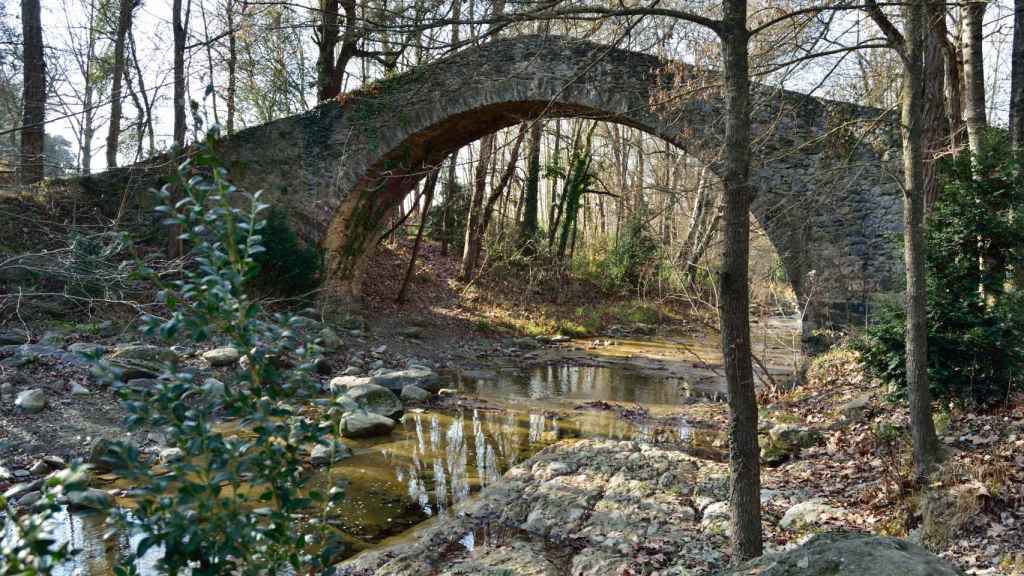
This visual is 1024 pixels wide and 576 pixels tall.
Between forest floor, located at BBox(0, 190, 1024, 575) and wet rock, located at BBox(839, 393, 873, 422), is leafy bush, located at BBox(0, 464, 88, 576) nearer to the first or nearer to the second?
forest floor, located at BBox(0, 190, 1024, 575)

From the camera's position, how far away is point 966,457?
4.06 meters

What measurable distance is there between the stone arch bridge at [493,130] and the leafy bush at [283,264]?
785mm

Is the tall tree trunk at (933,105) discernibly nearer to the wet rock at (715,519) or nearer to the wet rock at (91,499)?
the wet rock at (715,519)

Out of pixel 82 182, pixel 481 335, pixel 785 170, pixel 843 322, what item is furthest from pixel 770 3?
pixel 82 182

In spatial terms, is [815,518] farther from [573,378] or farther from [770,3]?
[573,378]

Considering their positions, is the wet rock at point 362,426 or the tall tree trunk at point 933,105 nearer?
the tall tree trunk at point 933,105

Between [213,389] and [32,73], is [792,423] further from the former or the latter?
[32,73]

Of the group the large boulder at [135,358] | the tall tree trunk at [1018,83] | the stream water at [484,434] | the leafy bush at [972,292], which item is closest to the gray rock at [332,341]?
→ the stream water at [484,434]

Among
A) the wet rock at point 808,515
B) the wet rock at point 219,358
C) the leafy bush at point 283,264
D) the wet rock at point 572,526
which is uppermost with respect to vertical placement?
the leafy bush at point 283,264

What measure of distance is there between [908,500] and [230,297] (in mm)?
3891

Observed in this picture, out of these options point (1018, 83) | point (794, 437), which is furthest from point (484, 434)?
point (1018, 83)

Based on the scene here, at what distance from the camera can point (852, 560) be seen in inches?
65.6

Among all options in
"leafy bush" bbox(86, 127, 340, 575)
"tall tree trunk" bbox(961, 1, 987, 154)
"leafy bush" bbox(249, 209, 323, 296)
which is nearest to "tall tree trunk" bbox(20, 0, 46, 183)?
"leafy bush" bbox(249, 209, 323, 296)

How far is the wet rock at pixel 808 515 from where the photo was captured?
152 inches
